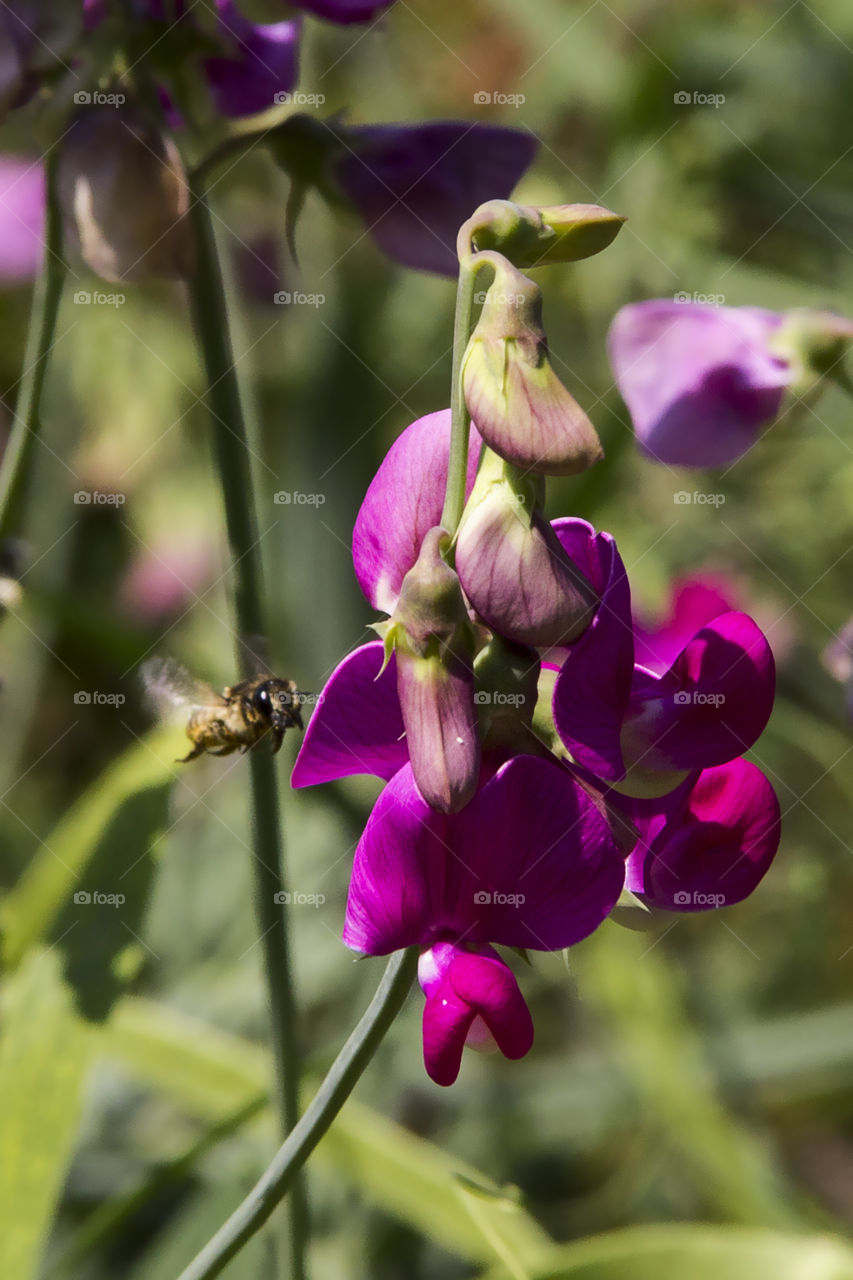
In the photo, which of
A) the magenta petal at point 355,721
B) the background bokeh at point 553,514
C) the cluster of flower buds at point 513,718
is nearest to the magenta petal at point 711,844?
the cluster of flower buds at point 513,718

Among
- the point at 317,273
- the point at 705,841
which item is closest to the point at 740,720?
the point at 705,841

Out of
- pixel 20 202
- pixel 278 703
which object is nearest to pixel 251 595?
pixel 278 703

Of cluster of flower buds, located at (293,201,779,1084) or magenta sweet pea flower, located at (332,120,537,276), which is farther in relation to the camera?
magenta sweet pea flower, located at (332,120,537,276)

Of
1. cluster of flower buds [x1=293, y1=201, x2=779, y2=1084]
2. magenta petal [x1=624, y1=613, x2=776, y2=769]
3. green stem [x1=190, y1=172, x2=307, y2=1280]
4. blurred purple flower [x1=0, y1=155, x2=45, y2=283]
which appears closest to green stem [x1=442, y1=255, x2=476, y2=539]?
cluster of flower buds [x1=293, y1=201, x2=779, y2=1084]

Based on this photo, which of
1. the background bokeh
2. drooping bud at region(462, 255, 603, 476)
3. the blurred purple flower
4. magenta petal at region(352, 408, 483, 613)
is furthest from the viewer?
the background bokeh

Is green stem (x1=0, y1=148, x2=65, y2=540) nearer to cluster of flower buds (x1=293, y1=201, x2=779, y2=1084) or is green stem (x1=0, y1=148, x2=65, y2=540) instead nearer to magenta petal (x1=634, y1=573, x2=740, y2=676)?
cluster of flower buds (x1=293, y1=201, x2=779, y2=1084)
